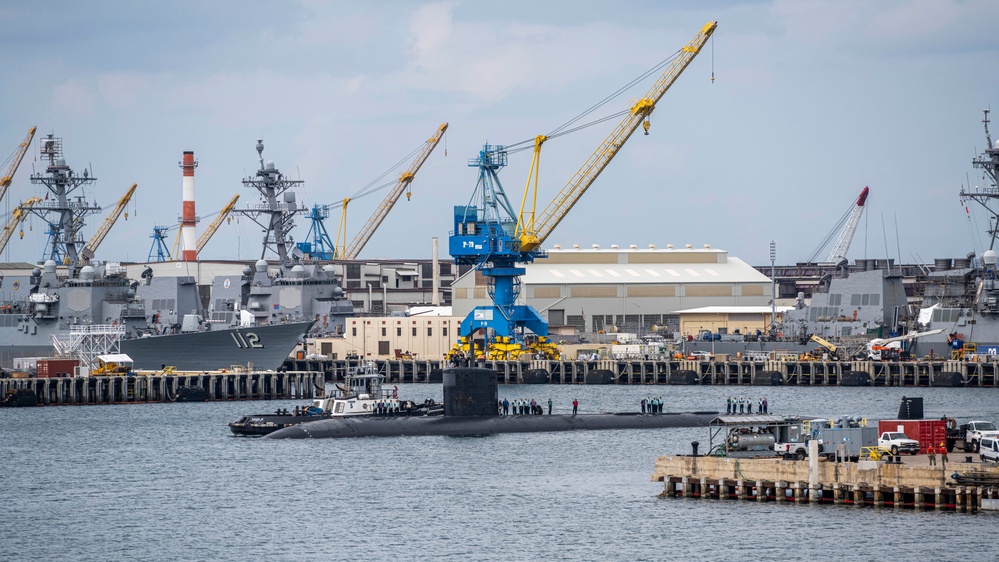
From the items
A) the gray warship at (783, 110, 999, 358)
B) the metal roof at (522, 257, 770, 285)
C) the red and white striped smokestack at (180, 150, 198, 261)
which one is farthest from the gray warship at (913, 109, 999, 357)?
the red and white striped smokestack at (180, 150, 198, 261)

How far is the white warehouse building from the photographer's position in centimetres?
12612

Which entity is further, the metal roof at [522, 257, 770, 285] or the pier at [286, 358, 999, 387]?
the metal roof at [522, 257, 770, 285]

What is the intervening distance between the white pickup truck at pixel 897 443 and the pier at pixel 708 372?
51.0 meters

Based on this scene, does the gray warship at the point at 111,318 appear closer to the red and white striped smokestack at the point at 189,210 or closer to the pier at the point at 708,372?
the pier at the point at 708,372

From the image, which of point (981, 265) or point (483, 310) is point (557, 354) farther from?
point (981, 265)

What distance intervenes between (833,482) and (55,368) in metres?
58.6

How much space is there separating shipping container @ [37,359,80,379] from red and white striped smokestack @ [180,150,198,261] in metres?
47.6

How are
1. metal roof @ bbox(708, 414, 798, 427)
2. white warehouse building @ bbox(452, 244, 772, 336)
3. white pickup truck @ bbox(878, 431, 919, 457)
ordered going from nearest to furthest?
white pickup truck @ bbox(878, 431, 919, 457)
metal roof @ bbox(708, 414, 798, 427)
white warehouse building @ bbox(452, 244, 772, 336)

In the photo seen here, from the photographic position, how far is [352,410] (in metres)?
62.5

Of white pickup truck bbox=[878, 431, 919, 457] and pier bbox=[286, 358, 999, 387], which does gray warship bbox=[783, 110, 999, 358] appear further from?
white pickup truck bbox=[878, 431, 919, 457]

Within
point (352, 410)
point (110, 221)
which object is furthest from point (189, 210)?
point (352, 410)

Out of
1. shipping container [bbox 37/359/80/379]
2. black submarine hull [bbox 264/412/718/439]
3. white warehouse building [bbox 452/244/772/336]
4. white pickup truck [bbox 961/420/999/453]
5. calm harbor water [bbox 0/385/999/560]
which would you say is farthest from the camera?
white warehouse building [bbox 452/244/772/336]

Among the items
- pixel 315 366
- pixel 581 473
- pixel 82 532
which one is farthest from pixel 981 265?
pixel 82 532

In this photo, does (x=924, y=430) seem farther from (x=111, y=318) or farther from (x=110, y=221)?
(x=110, y=221)
